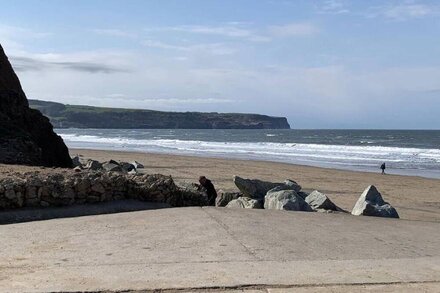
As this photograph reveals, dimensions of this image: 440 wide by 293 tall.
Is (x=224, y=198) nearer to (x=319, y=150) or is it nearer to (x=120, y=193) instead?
(x=120, y=193)

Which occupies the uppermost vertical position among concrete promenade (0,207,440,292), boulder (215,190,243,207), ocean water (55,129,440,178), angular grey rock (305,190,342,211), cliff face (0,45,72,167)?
cliff face (0,45,72,167)

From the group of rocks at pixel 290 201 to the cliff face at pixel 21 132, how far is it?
493 cm

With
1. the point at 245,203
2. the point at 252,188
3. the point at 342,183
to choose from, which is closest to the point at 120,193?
the point at 245,203

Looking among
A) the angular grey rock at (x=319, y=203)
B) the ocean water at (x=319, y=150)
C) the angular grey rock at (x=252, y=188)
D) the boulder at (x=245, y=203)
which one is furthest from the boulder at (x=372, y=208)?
the ocean water at (x=319, y=150)

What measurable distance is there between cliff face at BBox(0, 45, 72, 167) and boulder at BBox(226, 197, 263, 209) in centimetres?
518

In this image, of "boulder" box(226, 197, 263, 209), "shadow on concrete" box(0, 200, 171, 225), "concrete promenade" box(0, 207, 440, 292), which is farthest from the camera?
"boulder" box(226, 197, 263, 209)

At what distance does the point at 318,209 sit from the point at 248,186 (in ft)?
6.83

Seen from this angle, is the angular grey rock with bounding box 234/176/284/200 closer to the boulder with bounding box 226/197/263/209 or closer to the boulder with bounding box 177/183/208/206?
the boulder with bounding box 226/197/263/209

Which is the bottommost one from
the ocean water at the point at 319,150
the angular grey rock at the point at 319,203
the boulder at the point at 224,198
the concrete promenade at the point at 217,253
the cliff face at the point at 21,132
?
the ocean water at the point at 319,150

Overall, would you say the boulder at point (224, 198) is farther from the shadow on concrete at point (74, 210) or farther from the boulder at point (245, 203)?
the shadow on concrete at point (74, 210)

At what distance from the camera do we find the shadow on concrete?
8.38m

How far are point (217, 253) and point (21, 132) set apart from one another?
963 centimetres

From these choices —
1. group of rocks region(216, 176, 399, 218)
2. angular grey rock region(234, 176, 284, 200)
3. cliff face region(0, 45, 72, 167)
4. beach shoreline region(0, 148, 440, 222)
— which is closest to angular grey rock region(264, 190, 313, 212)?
group of rocks region(216, 176, 399, 218)

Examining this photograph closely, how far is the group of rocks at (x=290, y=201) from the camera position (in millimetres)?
10523
